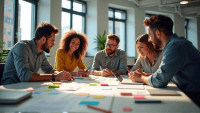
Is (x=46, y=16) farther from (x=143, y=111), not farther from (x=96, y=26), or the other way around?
(x=143, y=111)

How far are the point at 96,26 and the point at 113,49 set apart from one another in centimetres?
335

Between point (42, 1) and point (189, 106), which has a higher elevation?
point (42, 1)

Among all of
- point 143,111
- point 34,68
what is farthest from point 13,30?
point 143,111

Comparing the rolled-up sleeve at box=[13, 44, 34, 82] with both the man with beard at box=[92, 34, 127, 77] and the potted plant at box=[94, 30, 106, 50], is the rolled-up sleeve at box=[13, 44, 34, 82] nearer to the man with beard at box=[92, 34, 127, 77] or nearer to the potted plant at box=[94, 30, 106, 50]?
the man with beard at box=[92, 34, 127, 77]

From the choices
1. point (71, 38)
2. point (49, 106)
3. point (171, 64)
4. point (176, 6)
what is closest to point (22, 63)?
point (49, 106)

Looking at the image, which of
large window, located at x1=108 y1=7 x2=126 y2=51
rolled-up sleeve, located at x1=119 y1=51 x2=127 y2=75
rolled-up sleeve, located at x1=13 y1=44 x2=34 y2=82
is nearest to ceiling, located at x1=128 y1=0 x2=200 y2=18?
large window, located at x1=108 y1=7 x2=126 y2=51

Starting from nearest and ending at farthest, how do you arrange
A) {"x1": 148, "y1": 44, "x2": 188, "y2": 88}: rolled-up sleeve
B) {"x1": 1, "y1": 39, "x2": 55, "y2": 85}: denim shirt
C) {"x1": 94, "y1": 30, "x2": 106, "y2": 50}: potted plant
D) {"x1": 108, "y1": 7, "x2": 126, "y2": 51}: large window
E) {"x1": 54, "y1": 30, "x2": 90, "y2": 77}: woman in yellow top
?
1. {"x1": 148, "y1": 44, "x2": 188, "y2": 88}: rolled-up sleeve
2. {"x1": 1, "y1": 39, "x2": 55, "y2": 85}: denim shirt
3. {"x1": 54, "y1": 30, "x2": 90, "y2": 77}: woman in yellow top
4. {"x1": 94, "y1": 30, "x2": 106, "y2": 50}: potted plant
5. {"x1": 108, "y1": 7, "x2": 126, "y2": 51}: large window

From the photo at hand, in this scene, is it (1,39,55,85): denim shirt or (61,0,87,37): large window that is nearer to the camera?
(1,39,55,85): denim shirt

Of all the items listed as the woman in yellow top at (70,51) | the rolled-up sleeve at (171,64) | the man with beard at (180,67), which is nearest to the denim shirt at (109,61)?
the woman in yellow top at (70,51)

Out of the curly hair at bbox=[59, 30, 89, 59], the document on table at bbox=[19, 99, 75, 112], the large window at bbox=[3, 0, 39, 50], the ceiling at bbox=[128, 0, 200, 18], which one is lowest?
the document on table at bbox=[19, 99, 75, 112]

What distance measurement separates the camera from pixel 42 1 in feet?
15.9

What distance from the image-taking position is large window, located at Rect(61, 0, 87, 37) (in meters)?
5.67

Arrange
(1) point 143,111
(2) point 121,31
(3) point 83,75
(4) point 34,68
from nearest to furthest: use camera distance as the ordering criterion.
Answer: (1) point 143,111
(4) point 34,68
(3) point 83,75
(2) point 121,31

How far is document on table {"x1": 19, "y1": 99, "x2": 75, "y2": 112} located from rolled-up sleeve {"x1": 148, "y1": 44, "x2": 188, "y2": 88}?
0.82 m
